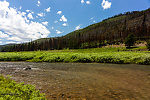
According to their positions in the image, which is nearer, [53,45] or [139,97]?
[139,97]

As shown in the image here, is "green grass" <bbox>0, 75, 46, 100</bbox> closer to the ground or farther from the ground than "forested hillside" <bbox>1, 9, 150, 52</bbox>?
closer to the ground

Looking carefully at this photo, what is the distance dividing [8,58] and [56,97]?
127 feet

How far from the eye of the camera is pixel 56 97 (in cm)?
536

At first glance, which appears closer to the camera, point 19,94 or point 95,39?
point 19,94

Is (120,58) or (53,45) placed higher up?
(53,45)

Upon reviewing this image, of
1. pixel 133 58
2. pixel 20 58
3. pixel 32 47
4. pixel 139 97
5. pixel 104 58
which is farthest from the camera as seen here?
pixel 32 47

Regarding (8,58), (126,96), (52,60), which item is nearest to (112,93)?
(126,96)

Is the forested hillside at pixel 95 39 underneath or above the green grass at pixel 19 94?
above

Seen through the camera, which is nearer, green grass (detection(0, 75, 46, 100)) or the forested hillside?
green grass (detection(0, 75, 46, 100))

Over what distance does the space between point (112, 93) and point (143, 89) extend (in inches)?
108

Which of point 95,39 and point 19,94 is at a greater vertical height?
point 95,39

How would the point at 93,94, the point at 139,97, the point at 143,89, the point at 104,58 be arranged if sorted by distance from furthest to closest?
the point at 104,58
the point at 143,89
the point at 93,94
the point at 139,97

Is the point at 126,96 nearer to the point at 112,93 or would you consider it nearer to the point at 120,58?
the point at 112,93

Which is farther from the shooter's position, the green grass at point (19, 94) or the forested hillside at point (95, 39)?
the forested hillside at point (95, 39)
